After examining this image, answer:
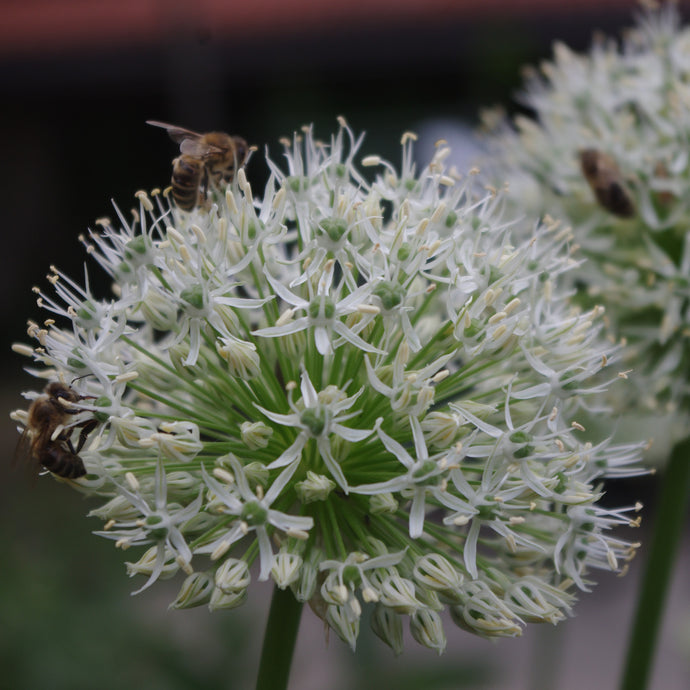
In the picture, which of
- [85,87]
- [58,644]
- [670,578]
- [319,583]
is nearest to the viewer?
[319,583]

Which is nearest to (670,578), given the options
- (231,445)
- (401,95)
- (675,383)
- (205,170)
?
(675,383)

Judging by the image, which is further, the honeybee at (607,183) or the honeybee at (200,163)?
the honeybee at (607,183)

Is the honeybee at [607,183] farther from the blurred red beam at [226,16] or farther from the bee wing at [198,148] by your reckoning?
the blurred red beam at [226,16]

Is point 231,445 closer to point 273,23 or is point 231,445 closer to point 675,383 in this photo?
point 675,383

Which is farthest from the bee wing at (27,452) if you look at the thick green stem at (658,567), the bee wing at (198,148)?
the thick green stem at (658,567)

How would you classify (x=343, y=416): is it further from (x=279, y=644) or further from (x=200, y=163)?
(x=200, y=163)

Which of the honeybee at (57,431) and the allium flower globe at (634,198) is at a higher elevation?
the allium flower globe at (634,198)
